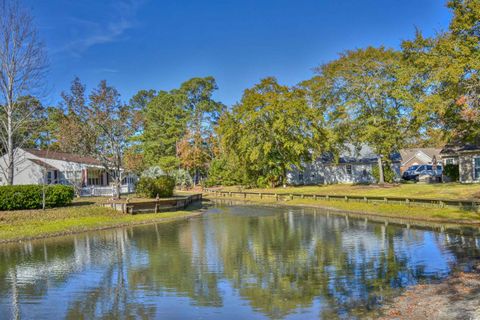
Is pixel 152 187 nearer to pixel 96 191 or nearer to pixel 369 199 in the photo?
pixel 96 191

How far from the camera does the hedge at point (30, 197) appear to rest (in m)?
31.5

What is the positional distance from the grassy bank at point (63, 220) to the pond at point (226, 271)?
179 centimetres

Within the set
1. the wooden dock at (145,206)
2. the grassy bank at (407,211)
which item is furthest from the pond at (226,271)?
the wooden dock at (145,206)

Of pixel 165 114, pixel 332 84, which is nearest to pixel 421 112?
pixel 332 84

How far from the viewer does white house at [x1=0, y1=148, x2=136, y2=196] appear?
156 feet

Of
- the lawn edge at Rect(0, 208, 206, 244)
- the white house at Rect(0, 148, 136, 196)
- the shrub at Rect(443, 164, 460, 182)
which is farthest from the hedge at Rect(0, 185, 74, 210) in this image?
the shrub at Rect(443, 164, 460, 182)

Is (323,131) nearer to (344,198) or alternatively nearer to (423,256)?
(344,198)

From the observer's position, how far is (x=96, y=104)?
40688 mm

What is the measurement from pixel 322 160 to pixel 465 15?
130 feet

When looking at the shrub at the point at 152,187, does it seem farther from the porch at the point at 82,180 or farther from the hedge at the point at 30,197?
the hedge at the point at 30,197

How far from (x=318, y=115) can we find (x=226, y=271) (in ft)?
149

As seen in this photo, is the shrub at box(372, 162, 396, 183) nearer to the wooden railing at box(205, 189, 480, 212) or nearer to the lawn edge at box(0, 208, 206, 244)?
the wooden railing at box(205, 189, 480, 212)

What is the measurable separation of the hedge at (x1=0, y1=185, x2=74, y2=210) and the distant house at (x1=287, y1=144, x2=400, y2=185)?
3789cm

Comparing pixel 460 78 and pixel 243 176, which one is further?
pixel 243 176
